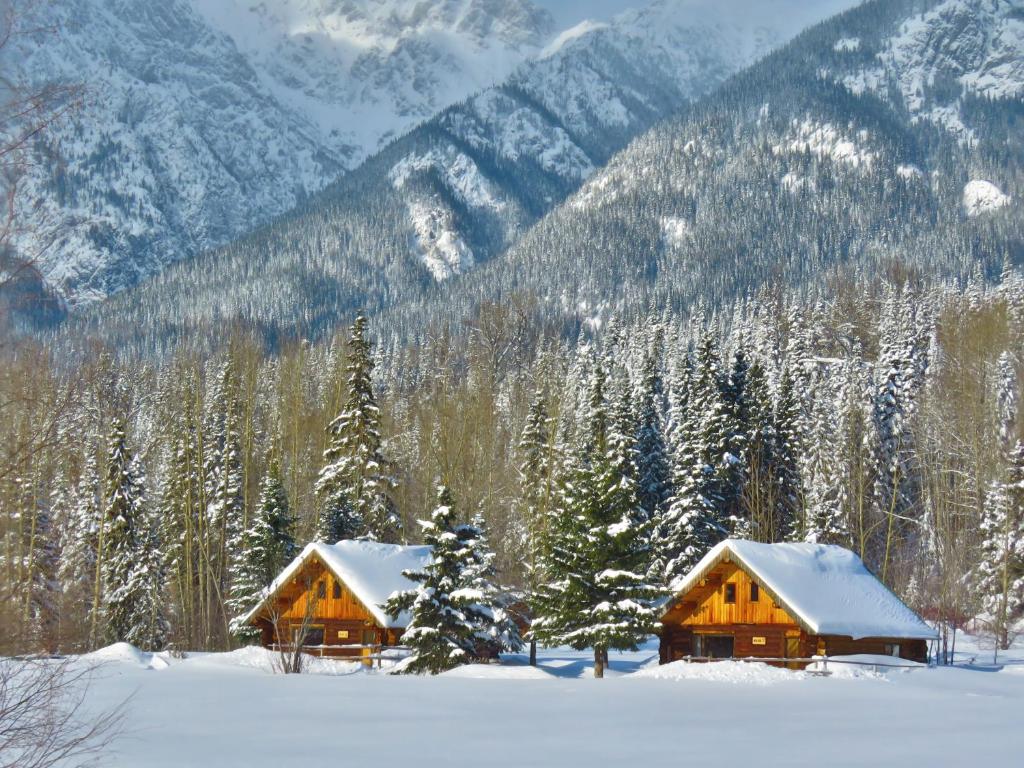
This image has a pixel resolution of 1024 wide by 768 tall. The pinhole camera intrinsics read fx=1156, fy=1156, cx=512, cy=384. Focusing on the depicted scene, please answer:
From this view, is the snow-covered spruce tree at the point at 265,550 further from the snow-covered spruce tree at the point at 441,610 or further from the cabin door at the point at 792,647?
the cabin door at the point at 792,647

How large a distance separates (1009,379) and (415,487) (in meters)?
34.7

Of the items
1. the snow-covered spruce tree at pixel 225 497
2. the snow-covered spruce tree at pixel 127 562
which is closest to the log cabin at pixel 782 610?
the snow-covered spruce tree at pixel 225 497


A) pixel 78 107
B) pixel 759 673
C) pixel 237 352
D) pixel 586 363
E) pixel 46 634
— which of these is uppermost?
→ pixel 586 363

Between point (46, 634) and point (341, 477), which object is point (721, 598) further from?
point (46, 634)

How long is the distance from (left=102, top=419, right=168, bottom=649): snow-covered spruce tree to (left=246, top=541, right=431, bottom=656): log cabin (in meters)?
5.71

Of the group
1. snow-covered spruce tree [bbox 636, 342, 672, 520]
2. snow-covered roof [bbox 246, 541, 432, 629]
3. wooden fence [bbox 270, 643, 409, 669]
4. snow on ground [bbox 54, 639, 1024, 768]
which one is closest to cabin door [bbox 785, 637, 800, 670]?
snow on ground [bbox 54, 639, 1024, 768]

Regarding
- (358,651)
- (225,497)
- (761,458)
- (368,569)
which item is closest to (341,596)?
(358,651)

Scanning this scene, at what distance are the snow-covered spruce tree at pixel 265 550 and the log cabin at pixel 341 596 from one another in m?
2.20

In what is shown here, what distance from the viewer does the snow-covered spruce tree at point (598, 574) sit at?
36906mm

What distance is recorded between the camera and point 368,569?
4319 centimetres

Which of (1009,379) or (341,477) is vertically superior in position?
(1009,379)

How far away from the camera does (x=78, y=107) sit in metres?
Result: 8.77

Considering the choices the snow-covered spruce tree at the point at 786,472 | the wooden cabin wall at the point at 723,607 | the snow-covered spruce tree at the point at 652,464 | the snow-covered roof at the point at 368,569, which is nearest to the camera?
the wooden cabin wall at the point at 723,607

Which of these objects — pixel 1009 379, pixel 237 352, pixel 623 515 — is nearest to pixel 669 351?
pixel 1009 379
